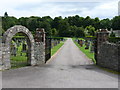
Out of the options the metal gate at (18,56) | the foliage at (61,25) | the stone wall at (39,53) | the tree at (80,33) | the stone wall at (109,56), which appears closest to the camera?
the stone wall at (109,56)

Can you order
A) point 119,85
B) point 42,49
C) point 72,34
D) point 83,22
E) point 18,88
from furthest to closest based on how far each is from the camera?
1. point 83,22
2. point 72,34
3. point 42,49
4. point 119,85
5. point 18,88

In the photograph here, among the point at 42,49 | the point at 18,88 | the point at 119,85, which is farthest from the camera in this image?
the point at 42,49

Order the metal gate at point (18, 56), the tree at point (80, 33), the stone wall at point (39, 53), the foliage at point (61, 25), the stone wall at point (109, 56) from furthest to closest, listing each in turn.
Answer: the tree at point (80, 33) → the foliage at point (61, 25) → the stone wall at point (39, 53) → the metal gate at point (18, 56) → the stone wall at point (109, 56)

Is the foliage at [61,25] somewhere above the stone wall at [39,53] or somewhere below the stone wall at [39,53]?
above

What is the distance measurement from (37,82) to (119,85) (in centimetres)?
447

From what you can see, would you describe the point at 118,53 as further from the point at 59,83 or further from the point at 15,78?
the point at 15,78

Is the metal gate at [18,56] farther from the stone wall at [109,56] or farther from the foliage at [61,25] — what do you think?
the foliage at [61,25]

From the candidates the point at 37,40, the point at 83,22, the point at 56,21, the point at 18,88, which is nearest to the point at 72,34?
the point at 56,21

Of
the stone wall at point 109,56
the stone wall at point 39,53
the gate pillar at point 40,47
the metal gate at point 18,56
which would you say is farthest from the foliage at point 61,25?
the stone wall at point 109,56

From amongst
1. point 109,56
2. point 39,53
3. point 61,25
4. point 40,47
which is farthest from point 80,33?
point 109,56

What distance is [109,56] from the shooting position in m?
12.4

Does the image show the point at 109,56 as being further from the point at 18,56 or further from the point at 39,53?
the point at 18,56

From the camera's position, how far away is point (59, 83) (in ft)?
28.5

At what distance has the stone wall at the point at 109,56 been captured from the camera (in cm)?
1151
